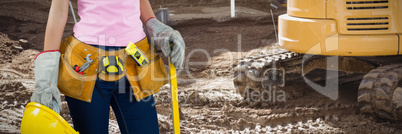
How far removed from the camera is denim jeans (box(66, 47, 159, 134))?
1.98 m

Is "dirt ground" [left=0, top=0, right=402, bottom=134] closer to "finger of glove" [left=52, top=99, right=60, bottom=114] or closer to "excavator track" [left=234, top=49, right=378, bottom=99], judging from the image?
"excavator track" [left=234, top=49, right=378, bottom=99]

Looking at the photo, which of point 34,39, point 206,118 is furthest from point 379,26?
point 34,39

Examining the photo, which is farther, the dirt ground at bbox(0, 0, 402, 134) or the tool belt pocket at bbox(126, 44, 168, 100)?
the dirt ground at bbox(0, 0, 402, 134)

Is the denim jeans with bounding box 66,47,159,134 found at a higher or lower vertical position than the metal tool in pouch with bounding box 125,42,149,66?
lower

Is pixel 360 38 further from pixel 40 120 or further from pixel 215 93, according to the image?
pixel 40 120

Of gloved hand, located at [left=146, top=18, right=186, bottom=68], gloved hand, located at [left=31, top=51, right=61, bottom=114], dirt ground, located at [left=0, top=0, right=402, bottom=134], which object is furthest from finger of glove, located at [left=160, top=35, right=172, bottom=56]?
dirt ground, located at [left=0, top=0, right=402, bottom=134]

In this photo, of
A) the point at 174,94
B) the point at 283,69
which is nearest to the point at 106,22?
the point at 174,94

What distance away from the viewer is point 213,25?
9.31 m

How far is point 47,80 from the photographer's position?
71.9 inches

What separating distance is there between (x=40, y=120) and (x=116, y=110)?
0.41 m

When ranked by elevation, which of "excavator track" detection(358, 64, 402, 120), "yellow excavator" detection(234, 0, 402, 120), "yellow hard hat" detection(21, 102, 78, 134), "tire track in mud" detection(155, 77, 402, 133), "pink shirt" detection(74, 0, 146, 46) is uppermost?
"pink shirt" detection(74, 0, 146, 46)

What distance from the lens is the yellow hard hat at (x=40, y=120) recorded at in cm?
176

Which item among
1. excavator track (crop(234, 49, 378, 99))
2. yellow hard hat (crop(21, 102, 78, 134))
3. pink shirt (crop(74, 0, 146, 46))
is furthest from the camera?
excavator track (crop(234, 49, 378, 99))

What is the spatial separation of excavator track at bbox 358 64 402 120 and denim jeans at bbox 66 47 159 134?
2.66 meters
